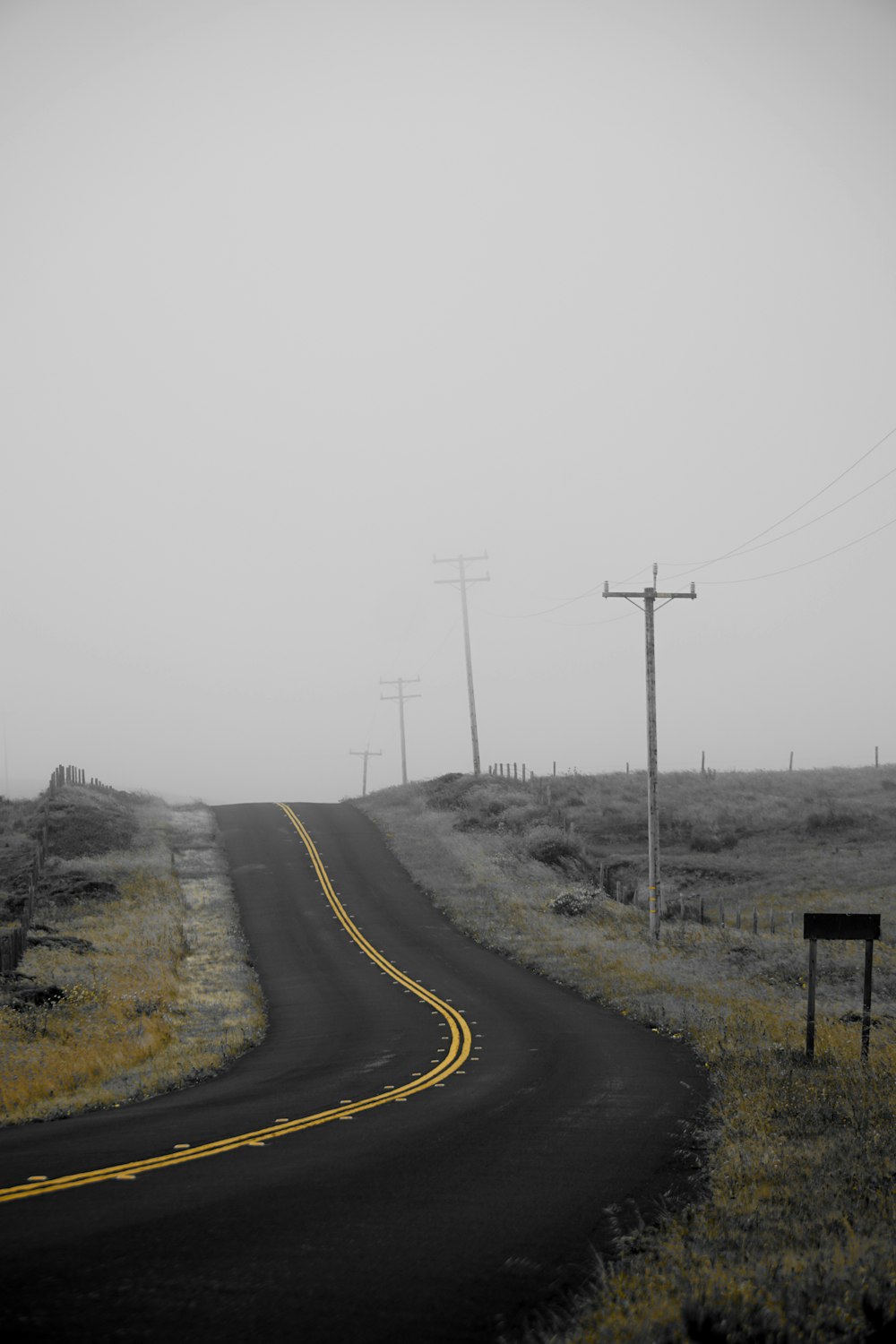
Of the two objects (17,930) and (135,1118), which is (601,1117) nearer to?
(135,1118)

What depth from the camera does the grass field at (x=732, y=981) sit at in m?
7.80

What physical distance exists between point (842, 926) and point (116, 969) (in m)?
19.7

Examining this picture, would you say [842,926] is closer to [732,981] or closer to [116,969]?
[732,981]

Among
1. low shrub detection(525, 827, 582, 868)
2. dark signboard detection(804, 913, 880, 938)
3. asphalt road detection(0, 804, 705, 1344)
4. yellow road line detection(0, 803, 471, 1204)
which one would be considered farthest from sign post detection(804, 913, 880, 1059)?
low shrub detection(525, 827, 582, 868)

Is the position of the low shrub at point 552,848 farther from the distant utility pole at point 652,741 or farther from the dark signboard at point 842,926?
the dark signboard at point 842,926

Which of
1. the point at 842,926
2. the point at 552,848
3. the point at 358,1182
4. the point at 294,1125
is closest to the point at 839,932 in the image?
the point at 842,926

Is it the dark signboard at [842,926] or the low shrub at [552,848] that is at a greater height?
the dark signboard at [842,926]

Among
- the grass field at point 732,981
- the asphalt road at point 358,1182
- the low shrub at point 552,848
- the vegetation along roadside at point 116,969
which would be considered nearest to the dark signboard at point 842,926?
the grass field at point 732,981

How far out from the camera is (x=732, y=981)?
2794 centimetres

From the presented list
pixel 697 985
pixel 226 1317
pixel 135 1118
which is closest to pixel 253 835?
pixel 697 985

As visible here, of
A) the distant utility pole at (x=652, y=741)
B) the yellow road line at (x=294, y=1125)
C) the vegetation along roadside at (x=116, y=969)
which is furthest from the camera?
the distant utility pole at (x=652, y=741)

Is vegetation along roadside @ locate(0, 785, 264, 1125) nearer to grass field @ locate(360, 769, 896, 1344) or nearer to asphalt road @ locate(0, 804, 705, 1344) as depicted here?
asphalt road @ locate(0, 804, 705, 1344)

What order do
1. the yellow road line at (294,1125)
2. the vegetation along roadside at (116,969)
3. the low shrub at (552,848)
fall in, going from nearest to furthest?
the yellow road line at (294,1125) < the vegetation along roadside at (116,969) < the low shrub at (552,848)

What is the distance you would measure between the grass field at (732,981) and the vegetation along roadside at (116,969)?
9407mm
